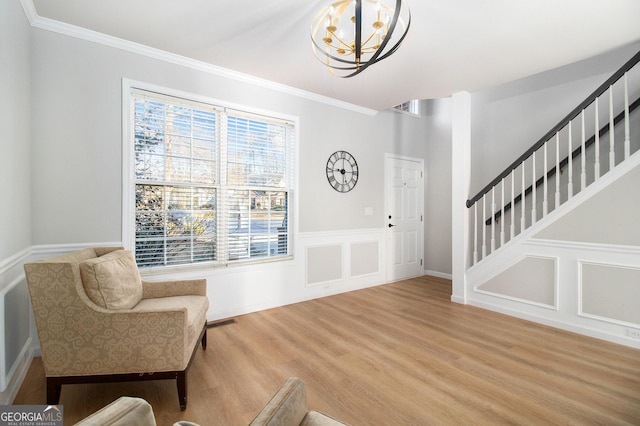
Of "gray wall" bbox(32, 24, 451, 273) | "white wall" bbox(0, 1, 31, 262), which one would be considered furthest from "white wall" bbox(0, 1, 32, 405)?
"gray wall" bbox(32, 24, 451, 273)

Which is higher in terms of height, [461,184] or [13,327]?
[461,184]

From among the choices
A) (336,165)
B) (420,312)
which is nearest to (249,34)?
(336,165)

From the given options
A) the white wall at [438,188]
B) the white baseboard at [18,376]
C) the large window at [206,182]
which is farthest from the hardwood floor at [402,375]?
the white wall at [438,188]

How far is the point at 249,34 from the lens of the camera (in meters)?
2.61

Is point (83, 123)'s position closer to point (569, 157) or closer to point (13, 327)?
point (13, 327)

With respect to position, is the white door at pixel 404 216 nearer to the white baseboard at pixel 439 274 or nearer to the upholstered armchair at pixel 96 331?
the white baseboard at pixel 439 274

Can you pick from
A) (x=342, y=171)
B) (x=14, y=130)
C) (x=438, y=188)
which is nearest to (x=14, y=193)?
(x=14, y=130)

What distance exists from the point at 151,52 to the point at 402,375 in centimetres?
360

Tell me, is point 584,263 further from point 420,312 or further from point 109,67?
point 109,67

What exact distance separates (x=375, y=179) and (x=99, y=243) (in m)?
3.58

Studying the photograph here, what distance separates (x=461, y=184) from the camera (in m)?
3.90

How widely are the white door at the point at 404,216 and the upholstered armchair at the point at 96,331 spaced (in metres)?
3.65

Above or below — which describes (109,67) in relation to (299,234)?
above

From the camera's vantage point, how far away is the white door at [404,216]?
4902mm
